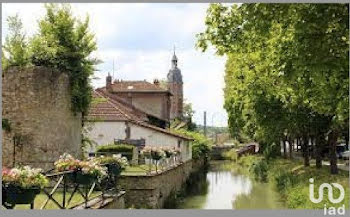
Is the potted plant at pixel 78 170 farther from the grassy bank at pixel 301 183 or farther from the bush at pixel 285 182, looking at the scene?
the bush at pixel 285 182

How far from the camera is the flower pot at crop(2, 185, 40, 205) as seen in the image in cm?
1049

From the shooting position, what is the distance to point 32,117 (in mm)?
21422

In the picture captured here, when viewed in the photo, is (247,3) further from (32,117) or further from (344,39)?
(32,117)

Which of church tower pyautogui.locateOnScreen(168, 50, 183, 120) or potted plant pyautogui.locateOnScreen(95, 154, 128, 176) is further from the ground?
church tower pyautogui.locateOnScreen(168, 50, 183, 120)

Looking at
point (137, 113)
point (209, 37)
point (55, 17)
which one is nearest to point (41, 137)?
point (55, 17)

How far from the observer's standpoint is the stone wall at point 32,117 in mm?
21359

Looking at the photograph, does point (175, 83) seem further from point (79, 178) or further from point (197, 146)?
point (79, 178)

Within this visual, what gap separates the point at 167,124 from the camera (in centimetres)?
6050

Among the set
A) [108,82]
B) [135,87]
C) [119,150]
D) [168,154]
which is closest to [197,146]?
[135,87]

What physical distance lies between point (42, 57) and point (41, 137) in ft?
11.1

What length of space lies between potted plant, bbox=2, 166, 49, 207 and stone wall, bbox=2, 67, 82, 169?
10.7 meters

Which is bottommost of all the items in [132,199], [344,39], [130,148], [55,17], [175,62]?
[132,199]

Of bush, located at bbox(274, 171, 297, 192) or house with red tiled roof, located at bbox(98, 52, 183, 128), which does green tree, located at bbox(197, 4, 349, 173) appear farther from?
house with red tiled roof, located at bbox(98, 52, 183, 128)

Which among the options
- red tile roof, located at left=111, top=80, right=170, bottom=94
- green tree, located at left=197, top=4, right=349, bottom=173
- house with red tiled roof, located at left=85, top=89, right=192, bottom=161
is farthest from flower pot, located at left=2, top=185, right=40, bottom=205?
red tile roof, located at left=111, top=80, right=170, bottom=94
